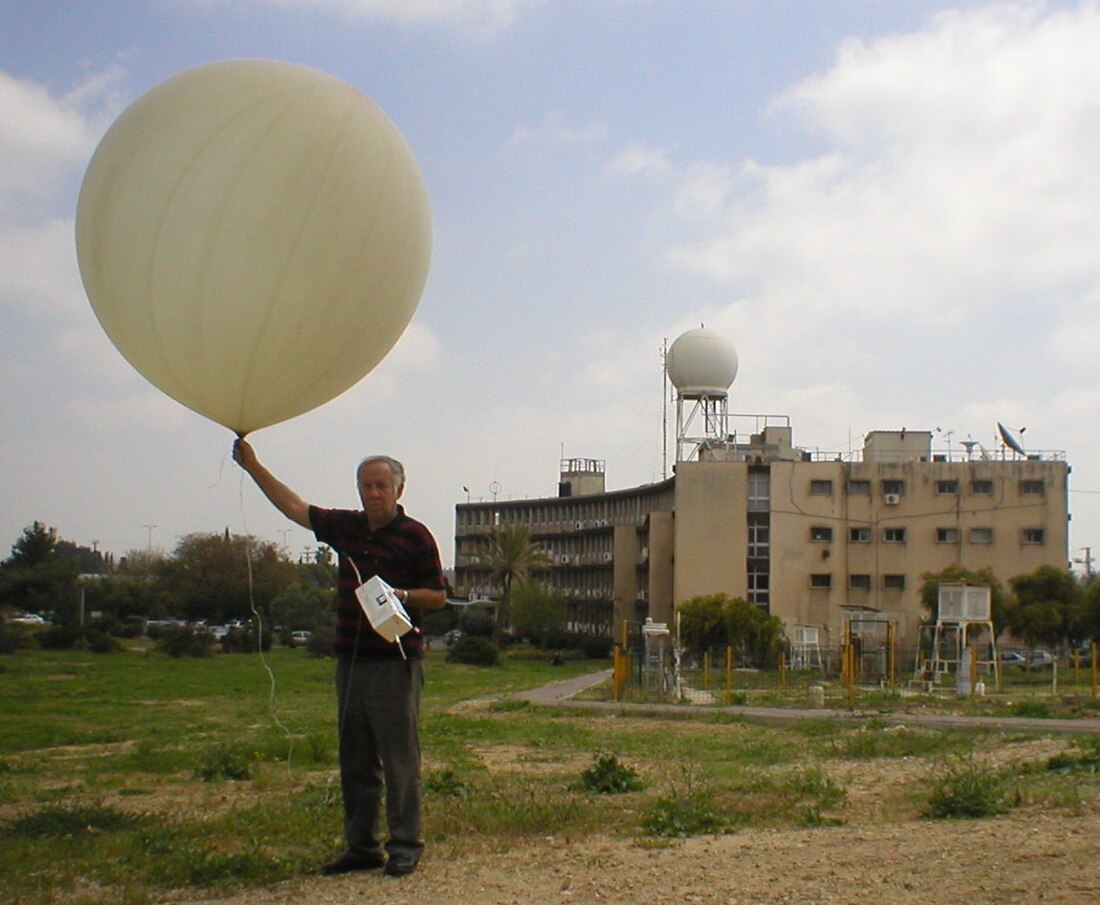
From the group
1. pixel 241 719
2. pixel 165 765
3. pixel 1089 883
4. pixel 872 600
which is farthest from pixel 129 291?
pixel 872 600

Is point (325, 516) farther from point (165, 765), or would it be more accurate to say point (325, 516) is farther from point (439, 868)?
point (165, 765)

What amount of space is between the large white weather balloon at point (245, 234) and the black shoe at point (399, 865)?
254 cm

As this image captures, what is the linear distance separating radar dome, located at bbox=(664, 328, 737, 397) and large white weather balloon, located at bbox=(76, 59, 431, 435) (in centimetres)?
6173

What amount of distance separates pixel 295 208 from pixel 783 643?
4471cm

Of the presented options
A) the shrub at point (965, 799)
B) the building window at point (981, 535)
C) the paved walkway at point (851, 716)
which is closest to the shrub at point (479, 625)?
the building window at point (981, 535)

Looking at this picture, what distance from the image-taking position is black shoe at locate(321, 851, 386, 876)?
6.70m

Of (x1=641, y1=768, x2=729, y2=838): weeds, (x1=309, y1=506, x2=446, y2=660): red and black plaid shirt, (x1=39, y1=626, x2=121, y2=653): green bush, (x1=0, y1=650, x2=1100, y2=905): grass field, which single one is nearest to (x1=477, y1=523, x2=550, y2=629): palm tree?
(x1=39, y1=626, x2=121, y2=653): green bush

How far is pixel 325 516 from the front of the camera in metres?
7.15

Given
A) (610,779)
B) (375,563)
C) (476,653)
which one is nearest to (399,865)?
(375,563)

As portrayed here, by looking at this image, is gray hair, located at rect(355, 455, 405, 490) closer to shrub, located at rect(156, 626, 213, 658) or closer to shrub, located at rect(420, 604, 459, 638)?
shrub, located at rect(156, 626, 213, 658)

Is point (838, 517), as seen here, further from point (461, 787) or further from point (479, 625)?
point (461, 787)

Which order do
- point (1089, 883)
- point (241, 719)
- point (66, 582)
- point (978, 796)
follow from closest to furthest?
point (1089, 883)
point (978, 796)
point (241, 719)
point (66, 582)

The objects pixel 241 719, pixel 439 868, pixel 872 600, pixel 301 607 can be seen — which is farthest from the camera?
pixel 301 607

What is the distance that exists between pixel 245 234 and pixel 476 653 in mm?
55255
